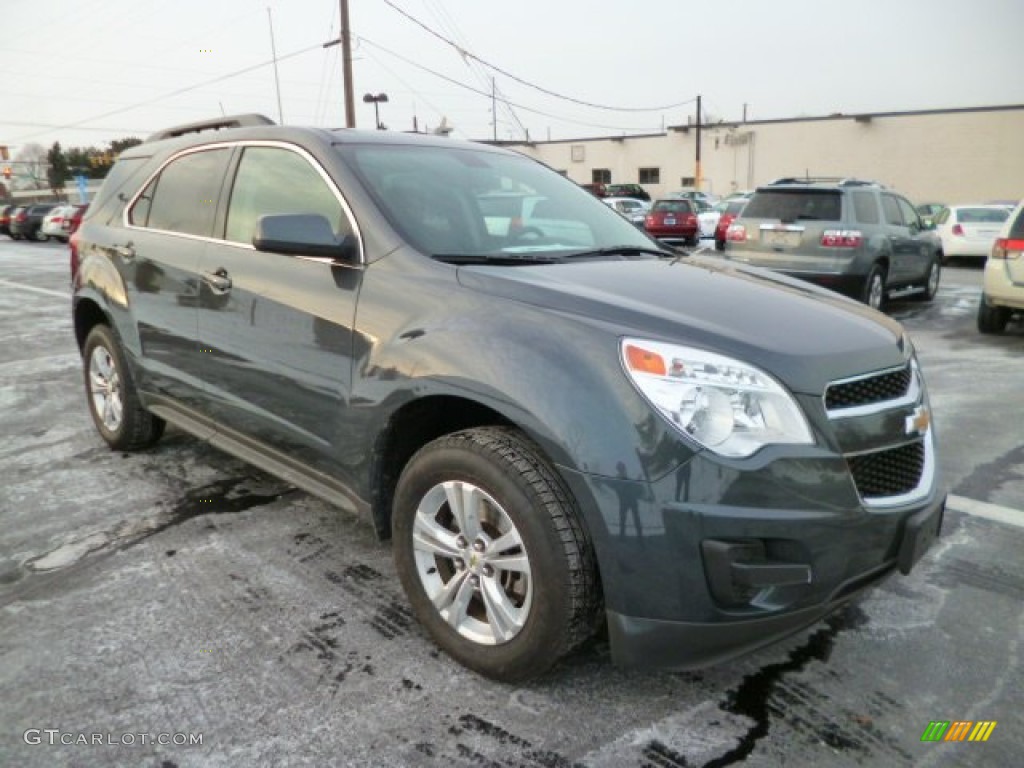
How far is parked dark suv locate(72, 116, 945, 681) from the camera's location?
212cm

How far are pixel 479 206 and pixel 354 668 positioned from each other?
Result: 71.7 inches

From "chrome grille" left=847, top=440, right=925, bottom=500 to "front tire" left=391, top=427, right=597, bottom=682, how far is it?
784 mm

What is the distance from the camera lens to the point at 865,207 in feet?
32.7

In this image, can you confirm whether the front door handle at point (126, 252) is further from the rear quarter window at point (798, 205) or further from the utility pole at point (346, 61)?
the utility pole at point (346, 61)

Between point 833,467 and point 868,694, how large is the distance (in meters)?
0.82

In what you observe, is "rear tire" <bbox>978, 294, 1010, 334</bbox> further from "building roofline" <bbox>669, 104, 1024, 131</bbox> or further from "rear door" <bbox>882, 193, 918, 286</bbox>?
"building roofline" <bbox>669, 104, 1024, 131</bbox>

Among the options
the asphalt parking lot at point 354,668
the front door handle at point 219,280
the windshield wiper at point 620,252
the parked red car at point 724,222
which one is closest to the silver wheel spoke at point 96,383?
the asphalt parking lot at point 354,668

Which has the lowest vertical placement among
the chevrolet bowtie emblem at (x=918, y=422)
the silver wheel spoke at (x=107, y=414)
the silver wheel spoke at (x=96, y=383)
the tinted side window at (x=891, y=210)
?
the silver wheel spoke at (x=107, y=414)

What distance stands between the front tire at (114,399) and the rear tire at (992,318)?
8315mm

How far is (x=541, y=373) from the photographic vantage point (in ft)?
7.49

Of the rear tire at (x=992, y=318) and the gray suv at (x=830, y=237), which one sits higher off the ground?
the gray suv at (x=830, y=237)

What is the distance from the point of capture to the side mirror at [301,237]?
2.81 meters

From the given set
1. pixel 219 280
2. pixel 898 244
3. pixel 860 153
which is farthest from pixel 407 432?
pixel 860 153

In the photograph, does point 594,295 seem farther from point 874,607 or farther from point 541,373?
point 874,607
